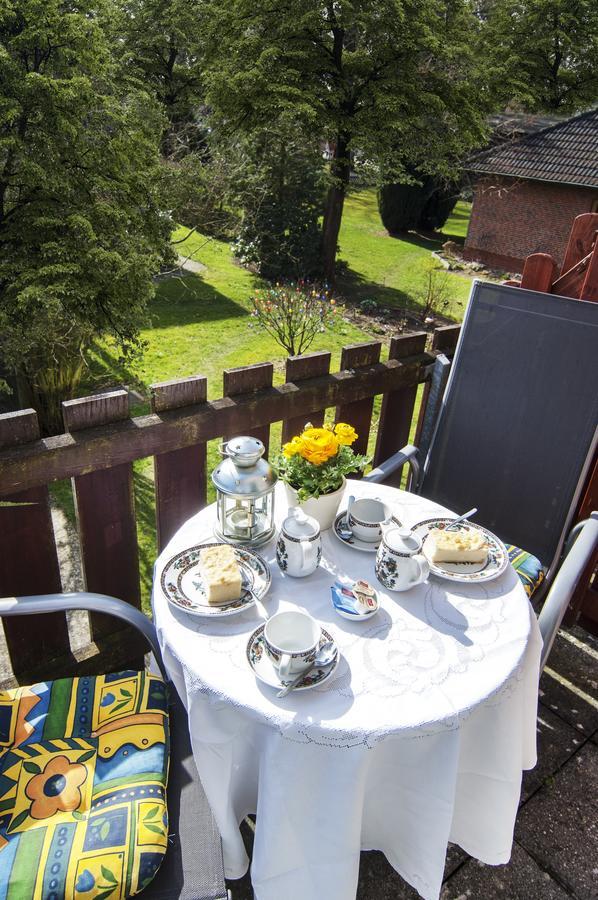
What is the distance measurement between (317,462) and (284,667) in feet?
1.87

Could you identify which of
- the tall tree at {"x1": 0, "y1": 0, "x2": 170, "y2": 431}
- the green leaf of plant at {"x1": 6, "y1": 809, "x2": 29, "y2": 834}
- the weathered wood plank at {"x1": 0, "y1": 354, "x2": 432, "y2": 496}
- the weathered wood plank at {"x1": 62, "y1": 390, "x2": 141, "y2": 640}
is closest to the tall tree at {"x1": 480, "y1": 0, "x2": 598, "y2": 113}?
the tall tree at {"x1": 0, "y1": 0, "x2": 170, "y2": 431}

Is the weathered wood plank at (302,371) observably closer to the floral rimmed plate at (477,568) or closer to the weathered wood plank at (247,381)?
the weathered wood plank at (247,381)

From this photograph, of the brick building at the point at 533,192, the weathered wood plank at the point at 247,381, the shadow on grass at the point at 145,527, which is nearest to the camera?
the weathered wood plank at the point at 247,381

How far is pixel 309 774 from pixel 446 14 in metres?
17.6

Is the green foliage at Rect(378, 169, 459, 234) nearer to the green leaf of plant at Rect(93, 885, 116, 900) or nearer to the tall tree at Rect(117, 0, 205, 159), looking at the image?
the tall tree at Rect(117, 0, 205, 159)

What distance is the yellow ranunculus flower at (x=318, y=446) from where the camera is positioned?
4.93ft

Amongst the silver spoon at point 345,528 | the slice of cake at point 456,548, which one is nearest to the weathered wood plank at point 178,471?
the silver spoon at point 345,528

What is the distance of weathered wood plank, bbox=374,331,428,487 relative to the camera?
2492 mm

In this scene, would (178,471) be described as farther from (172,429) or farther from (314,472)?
(314,472)

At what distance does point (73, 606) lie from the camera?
1.40 metres

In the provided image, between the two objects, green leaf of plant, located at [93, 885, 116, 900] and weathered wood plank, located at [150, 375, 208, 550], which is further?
weathered wood plank, located at [150, 375, 208, 550]

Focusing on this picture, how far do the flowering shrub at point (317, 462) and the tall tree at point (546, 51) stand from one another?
2660 cm

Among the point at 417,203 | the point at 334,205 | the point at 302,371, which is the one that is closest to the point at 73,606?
the point at 302,371

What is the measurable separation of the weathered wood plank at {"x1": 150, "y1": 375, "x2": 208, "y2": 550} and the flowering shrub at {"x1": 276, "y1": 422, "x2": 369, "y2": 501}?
46 cm
